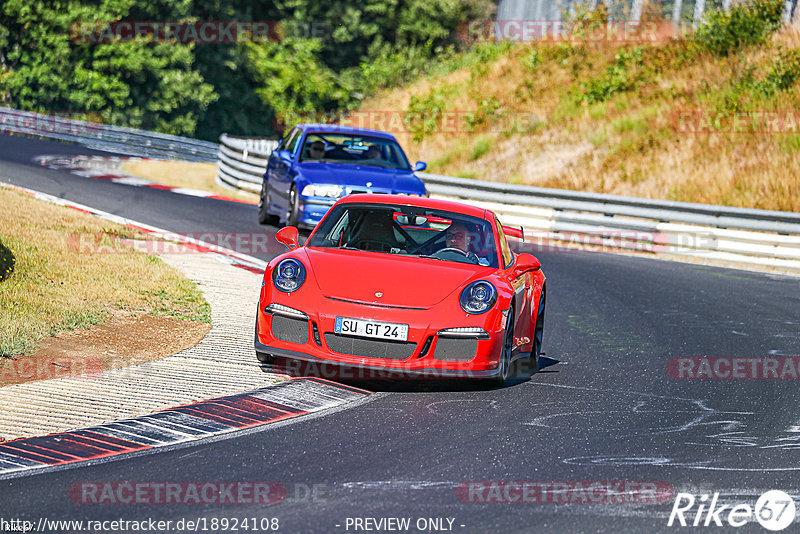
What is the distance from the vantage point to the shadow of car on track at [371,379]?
7965 mm

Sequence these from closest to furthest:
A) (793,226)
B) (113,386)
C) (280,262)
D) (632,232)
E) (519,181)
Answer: (113,386) → (280,262) → (793,226) → (632,232) → (519,181)

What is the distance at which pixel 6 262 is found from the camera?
34.8ft

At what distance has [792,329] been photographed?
12102 mm

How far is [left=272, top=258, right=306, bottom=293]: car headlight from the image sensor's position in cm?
790

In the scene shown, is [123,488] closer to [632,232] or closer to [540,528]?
[540,528]

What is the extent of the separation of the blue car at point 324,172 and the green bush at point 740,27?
15.2 meters

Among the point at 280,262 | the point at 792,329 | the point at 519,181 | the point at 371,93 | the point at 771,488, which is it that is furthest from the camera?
the point at 371,93

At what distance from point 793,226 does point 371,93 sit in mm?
25734

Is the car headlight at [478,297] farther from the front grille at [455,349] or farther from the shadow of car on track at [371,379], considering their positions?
the shadow of car on track at [371,379]

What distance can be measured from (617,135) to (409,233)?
63.4 feet

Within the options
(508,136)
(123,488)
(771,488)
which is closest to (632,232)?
(508,136)

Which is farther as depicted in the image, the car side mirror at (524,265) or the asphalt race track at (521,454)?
the car side mirror at (524,265)

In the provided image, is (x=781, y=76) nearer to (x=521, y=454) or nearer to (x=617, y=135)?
(x=617, y=135)

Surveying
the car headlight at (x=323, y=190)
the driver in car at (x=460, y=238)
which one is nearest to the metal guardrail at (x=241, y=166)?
the car headlight at (x=323, y=190)
